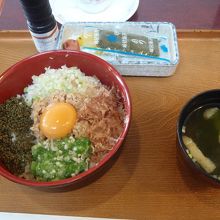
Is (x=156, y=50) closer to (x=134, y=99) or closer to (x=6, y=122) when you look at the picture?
(x=134, y=99)

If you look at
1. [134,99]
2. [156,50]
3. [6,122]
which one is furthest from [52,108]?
[156,50]

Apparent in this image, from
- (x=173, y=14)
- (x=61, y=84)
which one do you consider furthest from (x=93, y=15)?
(x=61, y=84)

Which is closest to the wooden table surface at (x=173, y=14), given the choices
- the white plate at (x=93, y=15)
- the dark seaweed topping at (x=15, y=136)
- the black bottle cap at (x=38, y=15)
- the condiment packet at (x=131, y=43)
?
the white plate at (x=93, y=15)

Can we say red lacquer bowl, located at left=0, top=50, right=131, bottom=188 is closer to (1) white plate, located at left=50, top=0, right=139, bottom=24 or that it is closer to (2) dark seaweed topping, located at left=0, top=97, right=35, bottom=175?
(2) dark seaweed topping, located at left=0, top=97, right=35, bottom=175

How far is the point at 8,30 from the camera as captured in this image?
5.38 ft

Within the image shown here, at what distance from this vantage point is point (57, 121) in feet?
3.99

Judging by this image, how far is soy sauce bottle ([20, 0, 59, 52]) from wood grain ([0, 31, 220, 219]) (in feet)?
1.59

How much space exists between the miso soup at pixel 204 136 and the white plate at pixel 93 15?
2.56 feet

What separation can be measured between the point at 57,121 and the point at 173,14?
100 centimetres

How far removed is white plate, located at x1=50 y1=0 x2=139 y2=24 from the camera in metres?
1.74

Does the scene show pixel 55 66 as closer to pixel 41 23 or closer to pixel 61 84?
pixel 61 84

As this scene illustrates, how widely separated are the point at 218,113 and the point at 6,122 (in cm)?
87

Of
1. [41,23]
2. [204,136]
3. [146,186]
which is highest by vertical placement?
[41,23]

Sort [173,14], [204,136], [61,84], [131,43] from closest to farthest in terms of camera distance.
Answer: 1. [204,136]
2. [61,84]
3. [131,43]
4. [173,14]
